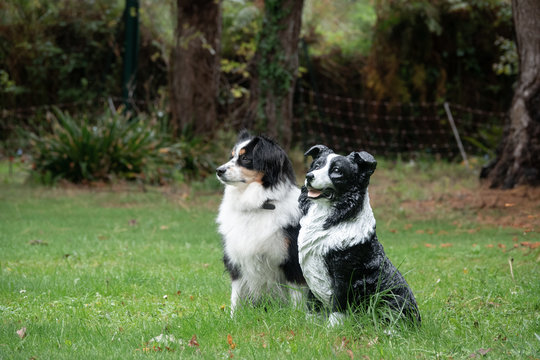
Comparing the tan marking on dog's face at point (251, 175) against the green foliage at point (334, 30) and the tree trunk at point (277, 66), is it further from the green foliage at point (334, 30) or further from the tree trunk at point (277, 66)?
the green foliage at point (334, 30)

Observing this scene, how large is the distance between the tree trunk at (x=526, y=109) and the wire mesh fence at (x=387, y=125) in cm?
573

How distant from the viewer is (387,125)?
Answer: 1716cm

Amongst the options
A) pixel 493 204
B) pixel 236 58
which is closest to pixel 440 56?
pixel 236 58

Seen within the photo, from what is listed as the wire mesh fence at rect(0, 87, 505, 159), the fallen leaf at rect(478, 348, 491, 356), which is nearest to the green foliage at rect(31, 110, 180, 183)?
the wire mesh fence at rect(0, 87, 505, 159)

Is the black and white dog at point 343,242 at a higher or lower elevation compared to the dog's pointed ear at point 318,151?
lower

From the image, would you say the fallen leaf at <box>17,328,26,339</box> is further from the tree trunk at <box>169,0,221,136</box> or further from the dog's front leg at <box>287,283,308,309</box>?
the tree trunk at <box>169,0,221,136</box>

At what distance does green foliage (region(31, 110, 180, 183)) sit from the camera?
12.5 m

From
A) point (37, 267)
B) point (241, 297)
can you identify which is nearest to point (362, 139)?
point (37, 267)

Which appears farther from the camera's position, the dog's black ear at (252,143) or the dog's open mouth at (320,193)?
the dog's black ear at (252,143)

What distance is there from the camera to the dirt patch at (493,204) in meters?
8.95

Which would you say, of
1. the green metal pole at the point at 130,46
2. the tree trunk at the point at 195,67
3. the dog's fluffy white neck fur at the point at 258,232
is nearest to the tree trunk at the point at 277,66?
the tree trunk at the point at 195,67

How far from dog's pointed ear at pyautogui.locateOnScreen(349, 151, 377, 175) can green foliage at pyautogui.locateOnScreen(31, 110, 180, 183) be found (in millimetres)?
9461

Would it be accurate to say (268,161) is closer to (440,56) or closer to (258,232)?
(258,232)

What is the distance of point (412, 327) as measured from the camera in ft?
12.7
